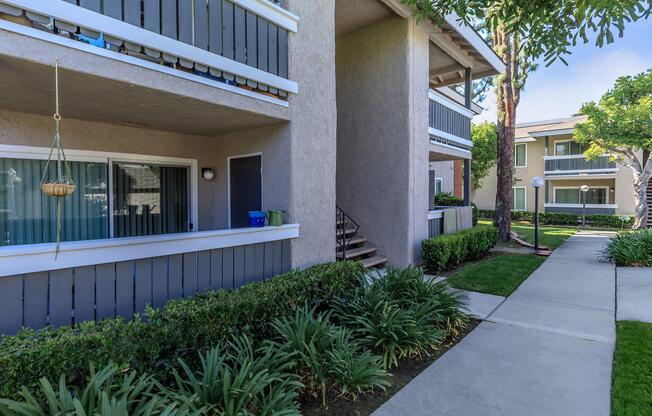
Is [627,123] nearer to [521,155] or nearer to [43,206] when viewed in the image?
[521,155]

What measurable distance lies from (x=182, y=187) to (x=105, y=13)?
3.86 meters

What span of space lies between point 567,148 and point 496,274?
20966mm

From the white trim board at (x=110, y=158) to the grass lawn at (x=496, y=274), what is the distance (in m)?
5.80

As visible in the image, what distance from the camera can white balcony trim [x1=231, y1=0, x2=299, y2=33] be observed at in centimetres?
504

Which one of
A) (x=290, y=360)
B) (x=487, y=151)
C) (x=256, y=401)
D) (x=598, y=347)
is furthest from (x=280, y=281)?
(x=487, y=151)

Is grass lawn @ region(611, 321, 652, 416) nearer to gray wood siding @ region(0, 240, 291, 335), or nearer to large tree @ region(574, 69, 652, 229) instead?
gray wood siding @ region(0, 240, 291, 335)

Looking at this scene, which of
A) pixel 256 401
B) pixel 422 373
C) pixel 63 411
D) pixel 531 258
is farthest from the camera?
pixel 531 258

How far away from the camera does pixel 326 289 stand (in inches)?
210

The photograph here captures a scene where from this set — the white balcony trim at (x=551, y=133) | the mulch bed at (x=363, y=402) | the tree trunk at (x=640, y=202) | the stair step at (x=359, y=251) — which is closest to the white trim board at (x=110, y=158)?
the stair step at (x=359, y=251)

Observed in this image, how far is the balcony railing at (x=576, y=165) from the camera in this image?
882 inches

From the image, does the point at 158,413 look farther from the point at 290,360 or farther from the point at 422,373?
the point at 422,373

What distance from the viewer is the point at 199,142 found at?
704 centimetres

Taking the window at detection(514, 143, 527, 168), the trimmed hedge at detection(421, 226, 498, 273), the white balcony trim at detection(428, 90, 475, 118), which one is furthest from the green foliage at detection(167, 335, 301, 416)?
the window at detection(514, 143, 527, 168)

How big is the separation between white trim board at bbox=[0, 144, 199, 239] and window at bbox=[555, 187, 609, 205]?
2634cm
